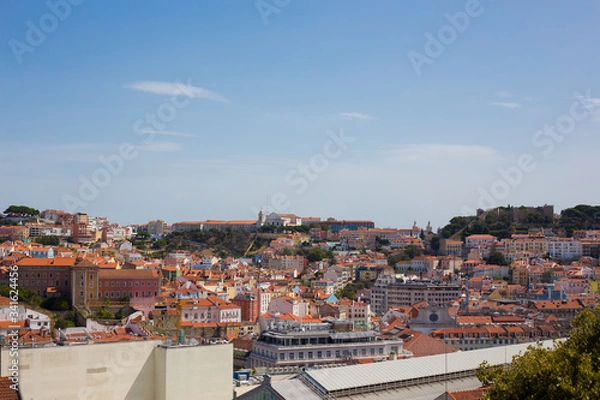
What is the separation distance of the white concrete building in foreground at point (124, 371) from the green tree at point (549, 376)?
4.01m

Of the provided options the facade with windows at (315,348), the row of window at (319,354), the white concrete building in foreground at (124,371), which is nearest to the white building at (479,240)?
the facade with windows at (315,348)

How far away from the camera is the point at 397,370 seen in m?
14.7

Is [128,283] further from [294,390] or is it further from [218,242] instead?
[218,242]

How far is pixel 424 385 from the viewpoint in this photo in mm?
14641

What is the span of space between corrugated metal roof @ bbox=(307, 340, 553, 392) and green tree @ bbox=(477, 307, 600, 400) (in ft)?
12.6

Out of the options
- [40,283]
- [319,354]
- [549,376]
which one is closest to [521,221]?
[40,283]

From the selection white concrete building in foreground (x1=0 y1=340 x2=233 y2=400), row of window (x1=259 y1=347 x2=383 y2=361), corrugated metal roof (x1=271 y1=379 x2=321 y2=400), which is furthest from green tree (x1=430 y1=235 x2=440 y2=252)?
white concrete building in foreground (x1=0 y1=340 x2=233 y2=400)

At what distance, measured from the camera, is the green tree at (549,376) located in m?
8.86

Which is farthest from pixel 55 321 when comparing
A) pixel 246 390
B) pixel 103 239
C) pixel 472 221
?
pixel 472 221

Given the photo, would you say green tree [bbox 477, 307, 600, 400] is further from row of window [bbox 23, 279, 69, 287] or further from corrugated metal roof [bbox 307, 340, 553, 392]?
row of window [bbox 23, 279, 69, 287]

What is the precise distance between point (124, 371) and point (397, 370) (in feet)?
18.1

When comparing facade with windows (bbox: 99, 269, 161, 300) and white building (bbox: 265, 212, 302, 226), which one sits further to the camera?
white building (bbox: 265, 212, 302, 226)

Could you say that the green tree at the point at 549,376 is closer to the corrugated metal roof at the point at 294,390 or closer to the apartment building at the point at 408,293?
the corrugated metal roof at the point at 294,390

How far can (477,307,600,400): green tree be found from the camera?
29.1ft
